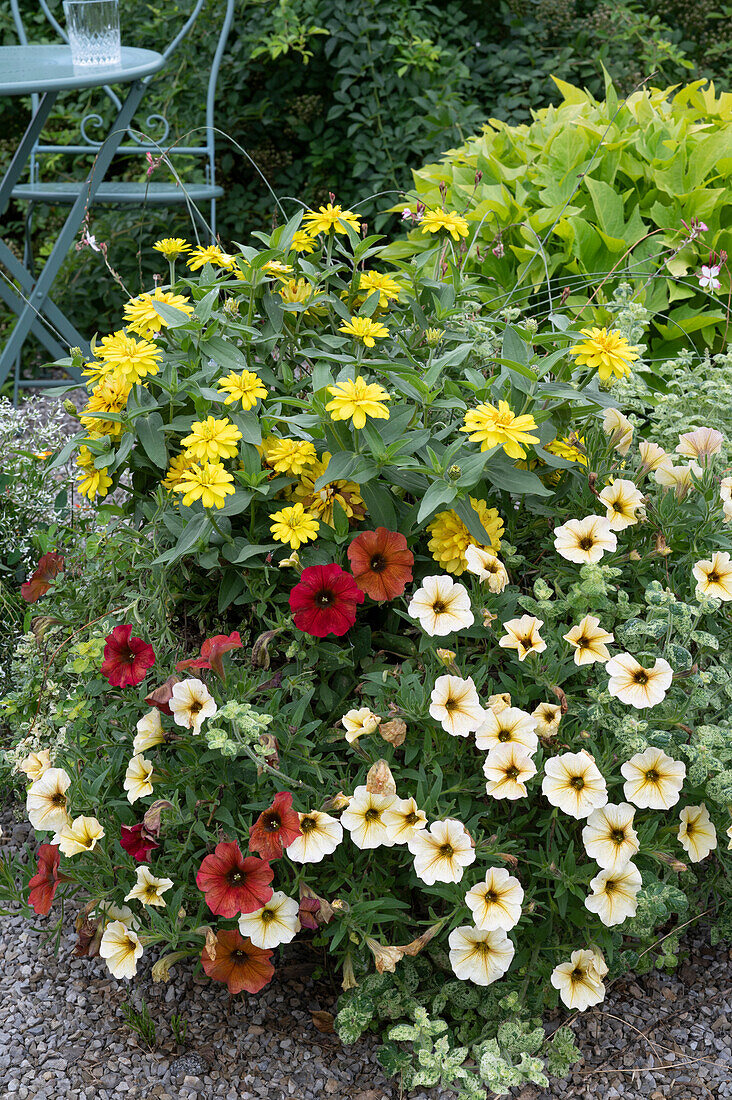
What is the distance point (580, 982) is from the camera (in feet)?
4.50

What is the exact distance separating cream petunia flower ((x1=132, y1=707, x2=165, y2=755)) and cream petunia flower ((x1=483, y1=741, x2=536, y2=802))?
46cm

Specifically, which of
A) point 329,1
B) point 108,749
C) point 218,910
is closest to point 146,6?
point 329,1

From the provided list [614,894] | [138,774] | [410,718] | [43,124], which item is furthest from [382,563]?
[43,124]

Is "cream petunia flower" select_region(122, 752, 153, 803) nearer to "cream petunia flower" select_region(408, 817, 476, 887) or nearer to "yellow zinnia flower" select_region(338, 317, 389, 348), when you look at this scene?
"cream petunia flower" select_region(408, 817, 476, 887)

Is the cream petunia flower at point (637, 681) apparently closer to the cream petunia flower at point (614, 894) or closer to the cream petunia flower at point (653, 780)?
the cream petunia flower at point (653, 780)

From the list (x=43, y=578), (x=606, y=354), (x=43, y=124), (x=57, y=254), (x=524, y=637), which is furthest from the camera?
(x=57, y=254)

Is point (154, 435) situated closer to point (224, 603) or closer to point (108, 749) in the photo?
point (224, 603)

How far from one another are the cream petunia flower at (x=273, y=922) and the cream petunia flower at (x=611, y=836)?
1.36ft

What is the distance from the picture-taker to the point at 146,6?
15.3 feet

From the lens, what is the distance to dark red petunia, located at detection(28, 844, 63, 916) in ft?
4.66

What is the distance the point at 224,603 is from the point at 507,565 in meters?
0.46

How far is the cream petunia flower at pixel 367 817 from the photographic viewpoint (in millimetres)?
1320

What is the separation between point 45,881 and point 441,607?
0.71m

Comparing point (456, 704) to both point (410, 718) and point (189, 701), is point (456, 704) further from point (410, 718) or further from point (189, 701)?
point (189, 701)
